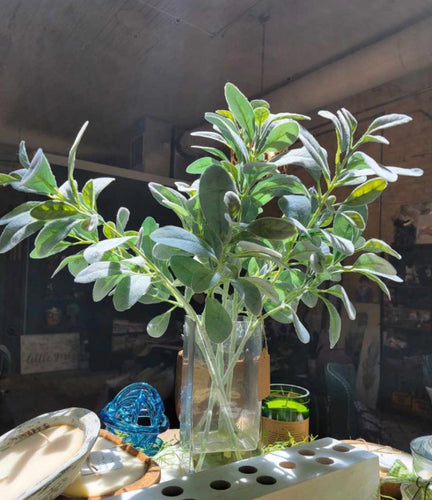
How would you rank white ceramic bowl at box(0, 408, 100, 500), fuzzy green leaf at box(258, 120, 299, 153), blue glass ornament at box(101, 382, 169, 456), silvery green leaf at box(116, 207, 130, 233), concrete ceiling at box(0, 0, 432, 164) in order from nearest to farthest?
white ceramic bowl at box(0, 408, 100, 500)
fuzzy green leaf at box(258, 120, 299, 153)
silvery green leaf at box(116, 207, 130, 233)
blue glass ornament at box(101, 382, 169, 456)
concrete ceiling at box(0, 0, 432, 164)

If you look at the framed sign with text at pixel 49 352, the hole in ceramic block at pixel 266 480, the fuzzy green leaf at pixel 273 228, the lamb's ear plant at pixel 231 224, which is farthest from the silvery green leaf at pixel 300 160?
the framed sign with text at pixel 49 352

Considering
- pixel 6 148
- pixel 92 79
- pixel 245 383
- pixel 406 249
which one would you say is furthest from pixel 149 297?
pixel 406 249

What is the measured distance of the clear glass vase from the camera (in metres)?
0.71

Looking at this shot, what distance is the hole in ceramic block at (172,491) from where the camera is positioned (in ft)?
1.94

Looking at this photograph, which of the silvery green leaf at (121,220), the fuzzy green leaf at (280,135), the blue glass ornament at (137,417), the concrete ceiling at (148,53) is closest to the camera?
the fuzzy green leaf at (280,135)

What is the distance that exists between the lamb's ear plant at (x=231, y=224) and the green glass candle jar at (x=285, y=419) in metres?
0.28

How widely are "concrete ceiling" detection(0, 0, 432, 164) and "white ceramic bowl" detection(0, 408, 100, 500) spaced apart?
1212mm

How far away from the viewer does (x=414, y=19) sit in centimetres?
178

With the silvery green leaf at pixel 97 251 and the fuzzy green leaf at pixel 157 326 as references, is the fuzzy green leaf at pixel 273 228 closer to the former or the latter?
the silvery green leaf at pixel 97 251

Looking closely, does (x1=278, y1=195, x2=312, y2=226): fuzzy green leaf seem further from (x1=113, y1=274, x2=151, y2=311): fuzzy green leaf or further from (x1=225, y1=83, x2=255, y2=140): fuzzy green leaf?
(x1=113, y1=274, x2=151, y2=311): fuzzy green leaf

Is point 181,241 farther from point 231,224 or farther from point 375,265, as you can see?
point 375,265

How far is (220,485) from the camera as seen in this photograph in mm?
617

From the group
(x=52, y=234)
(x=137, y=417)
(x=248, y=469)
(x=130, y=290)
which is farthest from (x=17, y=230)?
(x=137, y=417)

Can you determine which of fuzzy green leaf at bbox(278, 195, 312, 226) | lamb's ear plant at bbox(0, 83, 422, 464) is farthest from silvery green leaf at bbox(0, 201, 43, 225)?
fuzzy green leaf at bbox(278, 195, 312, 226)
